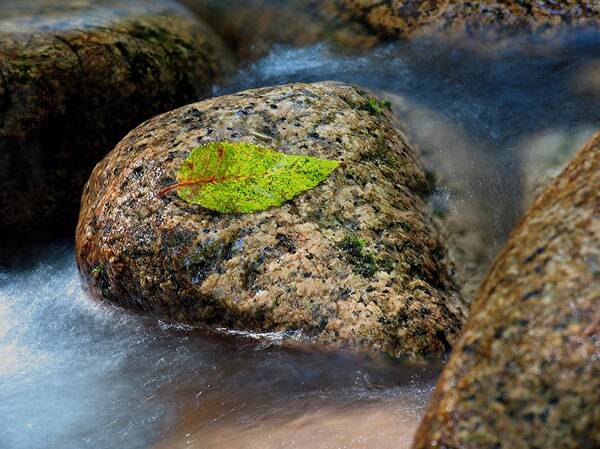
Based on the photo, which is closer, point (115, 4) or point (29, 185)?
point (29, 185)

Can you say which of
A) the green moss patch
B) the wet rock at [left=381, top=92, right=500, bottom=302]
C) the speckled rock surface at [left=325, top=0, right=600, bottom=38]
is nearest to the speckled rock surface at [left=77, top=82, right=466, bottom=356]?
the green moss patch

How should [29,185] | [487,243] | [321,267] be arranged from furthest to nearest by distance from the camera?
[29,185], [487,243], [321,267]

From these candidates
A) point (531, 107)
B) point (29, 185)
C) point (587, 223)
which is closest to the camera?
point (587, 223)

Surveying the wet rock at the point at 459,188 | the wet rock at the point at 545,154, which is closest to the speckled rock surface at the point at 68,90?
the wet rock at the point at 459,188

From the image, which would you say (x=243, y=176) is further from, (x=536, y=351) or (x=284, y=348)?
(x=536, y=351)

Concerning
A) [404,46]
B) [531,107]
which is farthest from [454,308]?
[404,46]

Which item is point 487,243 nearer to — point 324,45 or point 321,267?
point 321,267
